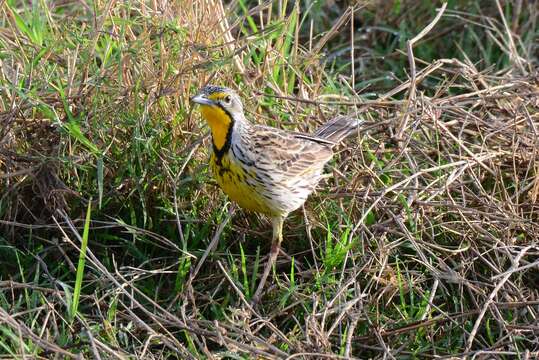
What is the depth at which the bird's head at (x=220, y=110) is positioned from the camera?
4371 mm

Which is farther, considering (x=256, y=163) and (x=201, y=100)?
(x=256, y=163)

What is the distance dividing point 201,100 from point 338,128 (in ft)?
2.61

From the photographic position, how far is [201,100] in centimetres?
431

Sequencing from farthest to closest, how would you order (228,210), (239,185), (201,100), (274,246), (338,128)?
1. (338,128)
2. (228,210)
3. (274,246)
4. (239,185)
5. (201,100)

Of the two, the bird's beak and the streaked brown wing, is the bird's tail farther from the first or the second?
the bird's beak

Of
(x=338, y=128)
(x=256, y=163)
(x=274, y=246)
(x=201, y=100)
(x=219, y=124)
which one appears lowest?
(x=274, y=246)

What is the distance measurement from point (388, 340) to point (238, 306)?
61cm

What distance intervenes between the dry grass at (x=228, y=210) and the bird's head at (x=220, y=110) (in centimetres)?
24

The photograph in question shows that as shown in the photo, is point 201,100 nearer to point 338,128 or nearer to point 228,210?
point 228,210

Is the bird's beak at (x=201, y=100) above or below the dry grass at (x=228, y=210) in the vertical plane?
above

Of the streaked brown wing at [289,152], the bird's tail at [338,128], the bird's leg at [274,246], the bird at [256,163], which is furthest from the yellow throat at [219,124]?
the bird's tail at [338,128]

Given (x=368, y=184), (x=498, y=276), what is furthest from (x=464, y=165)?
(x=498, y=276)

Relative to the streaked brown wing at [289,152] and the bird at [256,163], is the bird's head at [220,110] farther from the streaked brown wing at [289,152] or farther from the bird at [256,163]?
the streaked brown wing at [289,152]

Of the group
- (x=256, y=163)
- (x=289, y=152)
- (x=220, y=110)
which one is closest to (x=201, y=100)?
(x=220, y=110)
